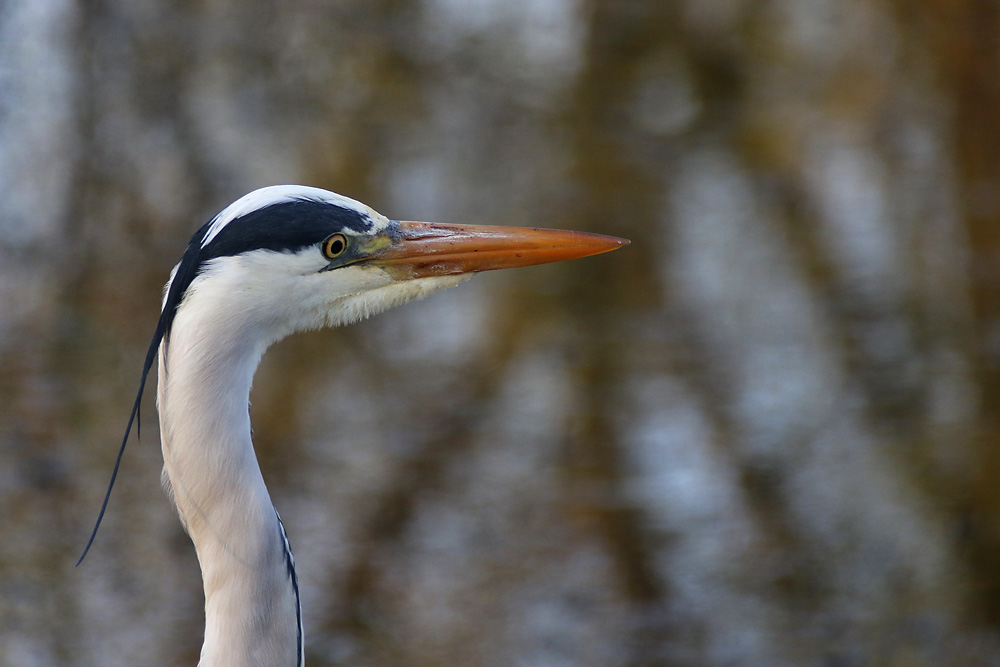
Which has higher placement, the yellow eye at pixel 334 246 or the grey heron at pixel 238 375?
the yellow eye at pixel 334 246

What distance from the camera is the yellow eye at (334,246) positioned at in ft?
3.44

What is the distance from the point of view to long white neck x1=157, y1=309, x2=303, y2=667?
36.9 inches

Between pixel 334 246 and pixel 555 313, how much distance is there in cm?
181

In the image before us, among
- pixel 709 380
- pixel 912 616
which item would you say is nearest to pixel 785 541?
pixel 912 616

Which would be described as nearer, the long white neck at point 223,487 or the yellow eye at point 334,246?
the long white neck at point 223,487

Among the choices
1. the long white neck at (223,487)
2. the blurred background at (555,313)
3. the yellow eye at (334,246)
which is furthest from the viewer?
the blurred background at (555,313)

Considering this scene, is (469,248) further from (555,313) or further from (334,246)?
(555,313)

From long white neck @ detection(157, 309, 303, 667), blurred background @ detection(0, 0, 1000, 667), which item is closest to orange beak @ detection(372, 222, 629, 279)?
long white neck @ detection(157, 309, 303, 667)

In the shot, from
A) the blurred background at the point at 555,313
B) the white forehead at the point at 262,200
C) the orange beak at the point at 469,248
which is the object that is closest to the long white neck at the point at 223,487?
the white forehead at the point at 262,200

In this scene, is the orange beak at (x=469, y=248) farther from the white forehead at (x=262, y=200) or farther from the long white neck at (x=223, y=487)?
the long white neck at (x=223, y=487)

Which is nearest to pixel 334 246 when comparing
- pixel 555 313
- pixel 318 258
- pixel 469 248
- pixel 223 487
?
pixel 318 258

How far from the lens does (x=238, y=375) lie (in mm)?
959

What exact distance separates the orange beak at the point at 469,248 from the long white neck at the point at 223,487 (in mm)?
222

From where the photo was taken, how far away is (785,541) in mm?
2463
